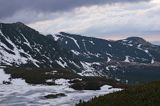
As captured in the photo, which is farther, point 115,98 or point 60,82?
point 60,82

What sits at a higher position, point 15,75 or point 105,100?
point 15,75

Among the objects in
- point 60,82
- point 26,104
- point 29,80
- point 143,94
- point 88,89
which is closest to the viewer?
point 143,94

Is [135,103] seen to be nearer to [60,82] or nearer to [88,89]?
[88,89]

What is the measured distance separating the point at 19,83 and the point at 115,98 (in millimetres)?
76982

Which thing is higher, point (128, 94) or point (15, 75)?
point (15, 75)

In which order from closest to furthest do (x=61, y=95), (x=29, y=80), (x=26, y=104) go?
1. (x=26, y=104)
2. (x=61, y=95)
3. (x=29, y=80)

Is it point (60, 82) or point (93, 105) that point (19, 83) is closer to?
point (60, 82)

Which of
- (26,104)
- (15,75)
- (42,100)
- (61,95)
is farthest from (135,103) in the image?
(15,75)

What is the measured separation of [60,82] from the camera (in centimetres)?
9431

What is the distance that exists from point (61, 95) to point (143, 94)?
42.2 meters

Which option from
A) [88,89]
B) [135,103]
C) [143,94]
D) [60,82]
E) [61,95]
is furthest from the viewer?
[60,82]

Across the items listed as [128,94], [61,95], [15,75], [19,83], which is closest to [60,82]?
[19,83]

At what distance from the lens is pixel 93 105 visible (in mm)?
22953

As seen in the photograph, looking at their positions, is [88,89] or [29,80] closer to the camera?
[88,89]
